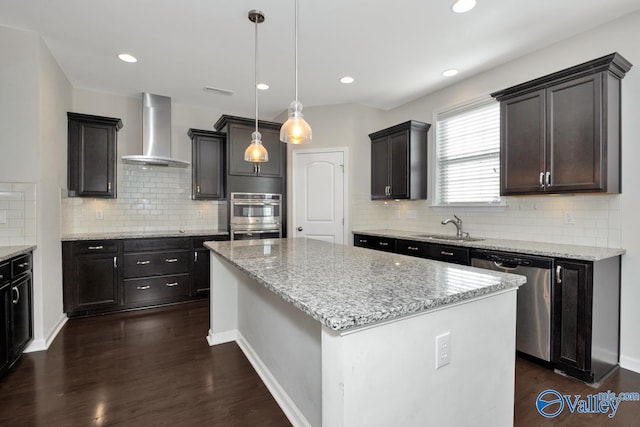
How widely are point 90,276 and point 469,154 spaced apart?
4592 mm

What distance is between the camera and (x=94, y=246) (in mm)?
3557

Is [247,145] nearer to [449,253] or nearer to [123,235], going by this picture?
[123,235]

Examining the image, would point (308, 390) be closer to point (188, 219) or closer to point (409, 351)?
point (409, 351)

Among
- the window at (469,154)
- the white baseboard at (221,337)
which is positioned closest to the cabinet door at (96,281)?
the white baseboard at (221,337)

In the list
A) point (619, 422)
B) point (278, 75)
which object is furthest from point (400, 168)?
point (619, 422)

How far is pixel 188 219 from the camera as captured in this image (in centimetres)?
469

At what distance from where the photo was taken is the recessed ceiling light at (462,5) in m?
2.27

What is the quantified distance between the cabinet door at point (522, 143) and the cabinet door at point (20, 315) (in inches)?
164

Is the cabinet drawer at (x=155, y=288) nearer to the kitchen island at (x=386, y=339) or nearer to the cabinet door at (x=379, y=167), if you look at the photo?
the kitchen island at (x=386, y=339)

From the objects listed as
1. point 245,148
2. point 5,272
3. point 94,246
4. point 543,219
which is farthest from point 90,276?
point 543,219

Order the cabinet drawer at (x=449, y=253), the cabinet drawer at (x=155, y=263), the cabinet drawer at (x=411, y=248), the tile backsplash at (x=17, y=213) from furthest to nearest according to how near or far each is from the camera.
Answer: the cabinet drawer at (x=155, y=263), the cabinet drawer at (x=411, y=248), the cabinet drawer at (x=449, y=253), the tile backsplash at (x=17, y=213)

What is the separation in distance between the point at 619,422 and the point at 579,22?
2.89 m

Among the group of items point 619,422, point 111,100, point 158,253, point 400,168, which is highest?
point 111,100

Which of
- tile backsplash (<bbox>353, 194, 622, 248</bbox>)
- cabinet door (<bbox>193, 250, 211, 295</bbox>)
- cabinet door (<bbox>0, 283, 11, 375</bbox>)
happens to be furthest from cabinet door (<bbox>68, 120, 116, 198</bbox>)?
tile backsplash (<bbox>353, 194, 622, 248</bbox>)
